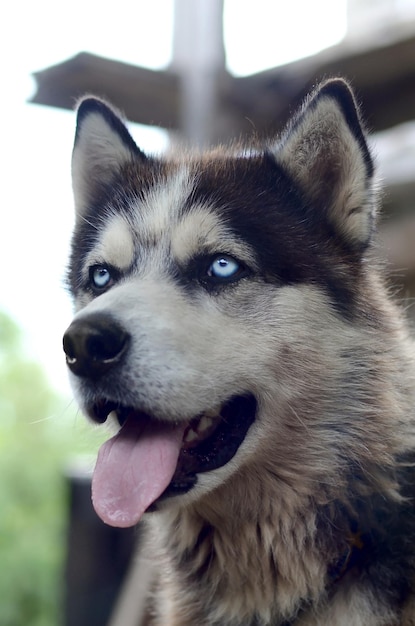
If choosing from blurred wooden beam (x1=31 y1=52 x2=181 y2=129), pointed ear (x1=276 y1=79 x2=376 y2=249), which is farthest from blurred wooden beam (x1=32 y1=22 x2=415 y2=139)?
pointed ear (x1=276 y1=79 x2=376 y2=249)

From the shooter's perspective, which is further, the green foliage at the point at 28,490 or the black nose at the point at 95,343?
the green foliage at the point at 28,490

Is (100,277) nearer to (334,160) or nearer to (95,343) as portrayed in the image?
(95,343)

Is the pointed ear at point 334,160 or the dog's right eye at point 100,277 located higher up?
the pointed ear at point 334,160

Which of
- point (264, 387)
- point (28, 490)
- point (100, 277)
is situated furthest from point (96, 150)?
point (28, 490)

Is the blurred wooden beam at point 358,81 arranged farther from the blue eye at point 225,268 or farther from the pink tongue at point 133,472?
the pink tongue at point 133,472

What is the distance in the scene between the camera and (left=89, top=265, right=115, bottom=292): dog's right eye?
261cm

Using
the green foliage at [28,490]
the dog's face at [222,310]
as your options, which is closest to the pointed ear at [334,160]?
the dog's face at [222,310]

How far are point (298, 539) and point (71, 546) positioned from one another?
272 centimetres

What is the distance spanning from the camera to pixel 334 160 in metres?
2.49

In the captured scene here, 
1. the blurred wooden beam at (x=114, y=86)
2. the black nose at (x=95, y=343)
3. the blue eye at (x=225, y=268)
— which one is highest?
the blurred wooden beam at (x=114, y=86)

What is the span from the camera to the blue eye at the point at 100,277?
103 inches

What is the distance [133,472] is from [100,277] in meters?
0.78

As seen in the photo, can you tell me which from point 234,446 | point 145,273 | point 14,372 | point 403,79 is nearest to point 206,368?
point 234,446

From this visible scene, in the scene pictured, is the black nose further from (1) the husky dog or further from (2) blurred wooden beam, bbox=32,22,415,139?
(2) blurred wooden beam, bbox=32,22,415,139
